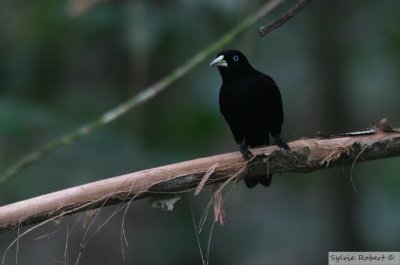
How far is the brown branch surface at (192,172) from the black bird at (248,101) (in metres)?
1.00

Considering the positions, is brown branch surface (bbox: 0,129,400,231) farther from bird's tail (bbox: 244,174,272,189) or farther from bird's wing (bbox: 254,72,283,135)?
bird's tail (bbox: 244,174,272,189)

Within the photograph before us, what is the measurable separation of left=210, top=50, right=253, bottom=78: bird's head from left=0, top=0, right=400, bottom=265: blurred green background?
0.42 m

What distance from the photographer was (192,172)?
310cm

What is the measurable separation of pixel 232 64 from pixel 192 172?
1.60 meters

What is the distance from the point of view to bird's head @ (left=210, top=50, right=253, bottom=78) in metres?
→ 4.57

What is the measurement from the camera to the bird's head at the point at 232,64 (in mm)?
4574

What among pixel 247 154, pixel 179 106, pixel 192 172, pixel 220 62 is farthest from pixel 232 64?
pixel 179 106

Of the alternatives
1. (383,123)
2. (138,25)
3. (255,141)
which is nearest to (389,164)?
(255,141)

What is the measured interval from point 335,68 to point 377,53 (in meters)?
0.48

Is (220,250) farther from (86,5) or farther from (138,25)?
(86,5)

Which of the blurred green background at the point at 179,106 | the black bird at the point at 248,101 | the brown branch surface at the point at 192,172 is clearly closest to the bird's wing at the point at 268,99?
the black bird at the point at 248,101

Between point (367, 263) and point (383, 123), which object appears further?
point (367, 263)

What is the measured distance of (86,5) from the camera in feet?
13.2

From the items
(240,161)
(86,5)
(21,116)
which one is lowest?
(240,161)
